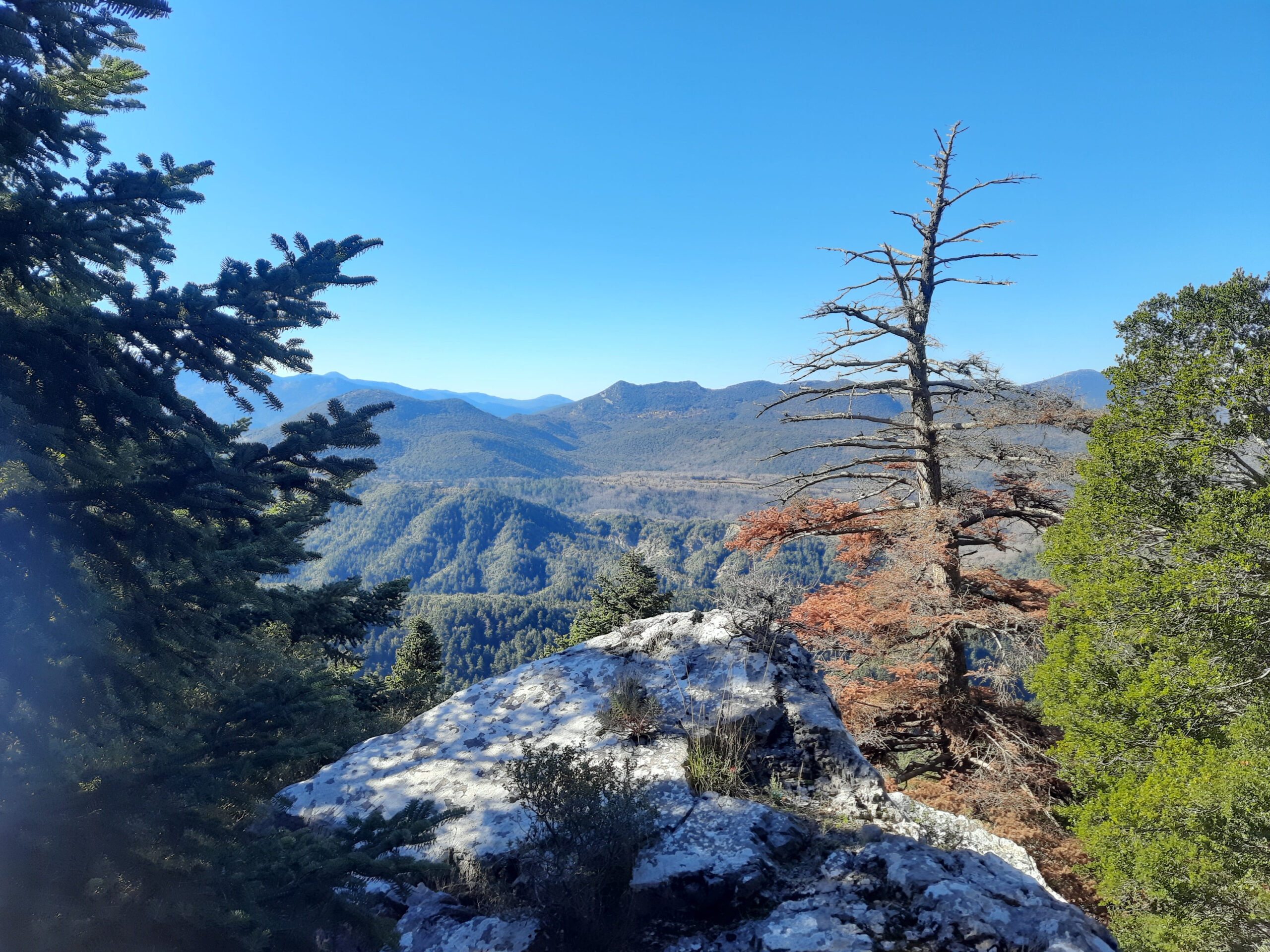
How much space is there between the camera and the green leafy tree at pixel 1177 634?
604cm

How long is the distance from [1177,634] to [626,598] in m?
15.0

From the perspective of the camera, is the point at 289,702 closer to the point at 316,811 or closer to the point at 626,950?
the point at 626,950

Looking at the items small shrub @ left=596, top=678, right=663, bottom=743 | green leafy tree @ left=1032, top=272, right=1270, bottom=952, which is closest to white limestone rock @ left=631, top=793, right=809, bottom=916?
small shrub @ left=596, top=678, right=663, bottom=743

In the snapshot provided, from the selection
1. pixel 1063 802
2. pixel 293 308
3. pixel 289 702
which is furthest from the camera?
pixel 1063 802

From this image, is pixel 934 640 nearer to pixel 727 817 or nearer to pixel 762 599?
pixel 762 599

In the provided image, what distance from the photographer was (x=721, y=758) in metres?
5.23

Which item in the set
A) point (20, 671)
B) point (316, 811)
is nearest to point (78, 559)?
point (20, 671)

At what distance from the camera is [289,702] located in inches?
123

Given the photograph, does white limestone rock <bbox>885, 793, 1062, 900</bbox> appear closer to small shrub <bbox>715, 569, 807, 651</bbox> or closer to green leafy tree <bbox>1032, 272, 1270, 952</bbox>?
small shrub <bbox>715, 569, 807, 651</bbox>

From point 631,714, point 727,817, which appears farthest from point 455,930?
point 631,714

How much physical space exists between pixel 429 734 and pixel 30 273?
5.16m

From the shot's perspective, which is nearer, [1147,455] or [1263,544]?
[1263,544]

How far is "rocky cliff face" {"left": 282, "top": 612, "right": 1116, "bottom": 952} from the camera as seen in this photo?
363 centimetres

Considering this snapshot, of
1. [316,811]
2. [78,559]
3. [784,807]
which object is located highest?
[78,559]
